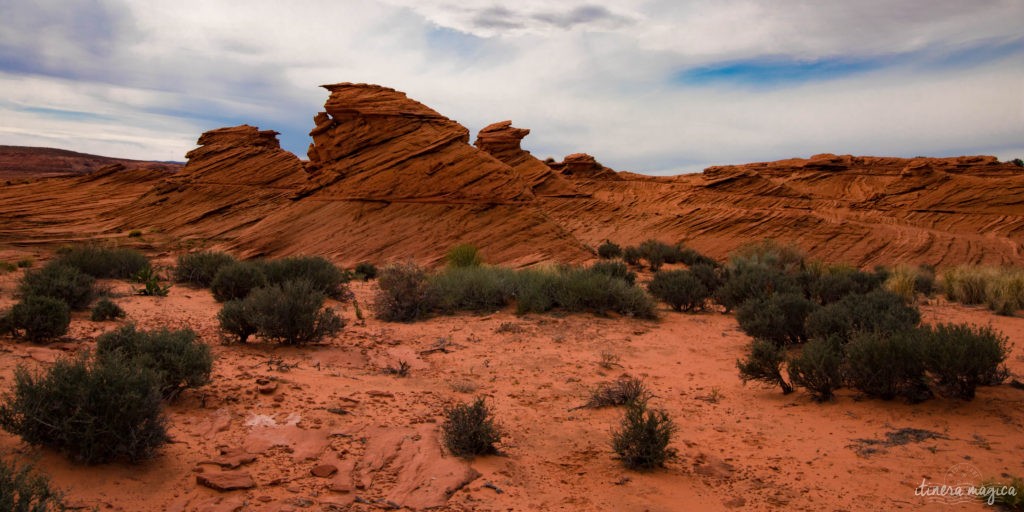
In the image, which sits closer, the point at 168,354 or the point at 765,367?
the point at 168,354

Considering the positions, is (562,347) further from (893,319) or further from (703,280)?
(703,280)

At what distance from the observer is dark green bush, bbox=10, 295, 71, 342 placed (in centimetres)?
687

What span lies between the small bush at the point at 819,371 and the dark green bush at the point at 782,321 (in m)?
2.17

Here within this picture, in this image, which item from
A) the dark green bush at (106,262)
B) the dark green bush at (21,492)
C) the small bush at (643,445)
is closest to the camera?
the dark green bush at (21,492)

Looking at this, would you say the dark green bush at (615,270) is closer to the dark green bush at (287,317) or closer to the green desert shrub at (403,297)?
the green desert shrub at (403,297)

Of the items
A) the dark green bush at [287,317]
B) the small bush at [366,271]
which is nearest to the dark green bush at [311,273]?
the dark green bush at [287,317]

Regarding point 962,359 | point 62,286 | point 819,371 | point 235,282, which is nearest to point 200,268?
point 235,282

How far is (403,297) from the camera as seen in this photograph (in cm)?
1125

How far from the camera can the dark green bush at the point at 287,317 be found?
26.1 feet

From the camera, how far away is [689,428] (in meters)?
6.07

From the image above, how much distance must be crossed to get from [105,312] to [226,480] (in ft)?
19.1

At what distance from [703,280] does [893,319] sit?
6358 mm

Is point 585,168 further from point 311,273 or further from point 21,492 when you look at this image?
point 21,492

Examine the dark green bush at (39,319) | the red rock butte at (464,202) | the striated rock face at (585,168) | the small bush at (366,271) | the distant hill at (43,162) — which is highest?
the distant hill at (43,162)
